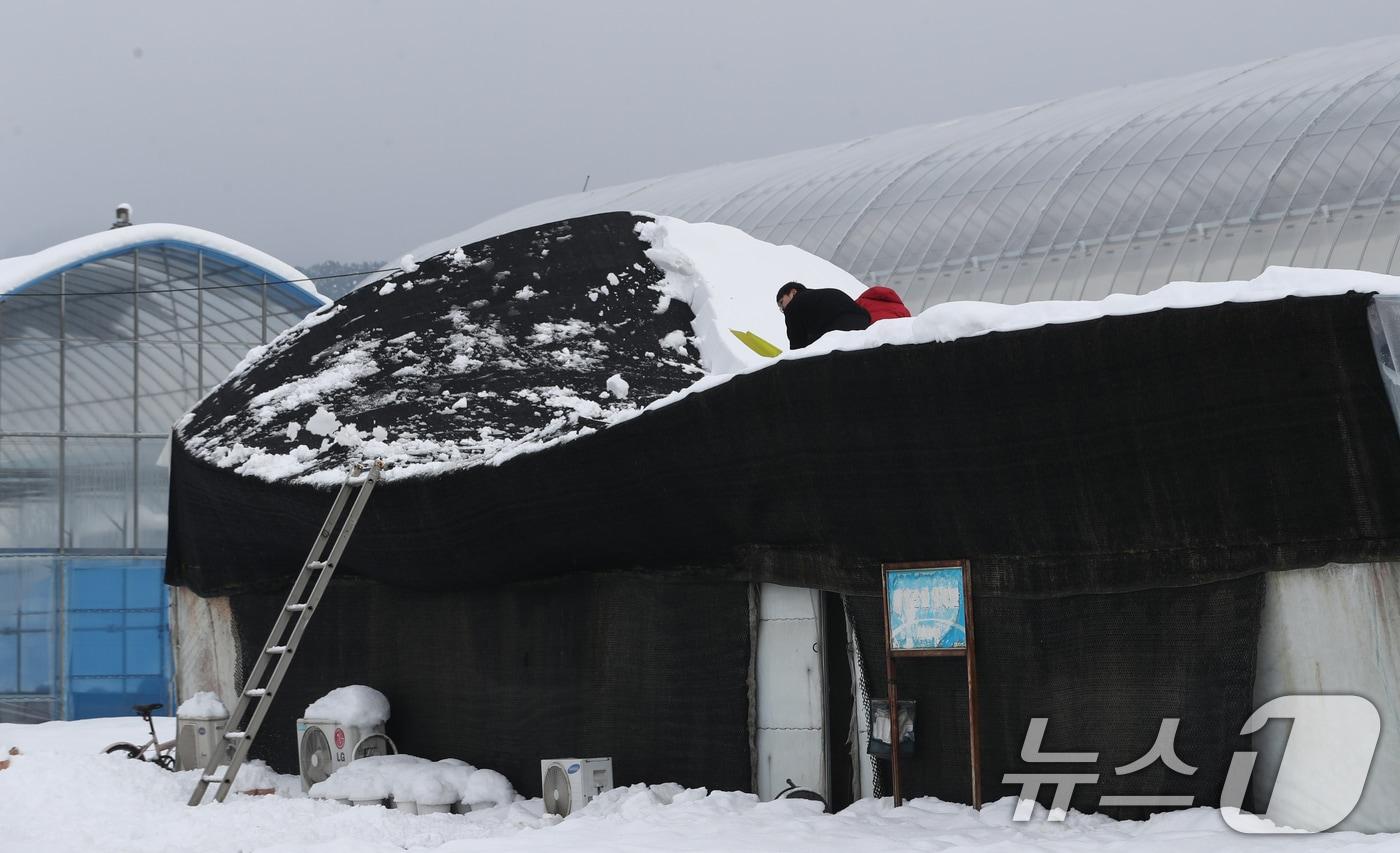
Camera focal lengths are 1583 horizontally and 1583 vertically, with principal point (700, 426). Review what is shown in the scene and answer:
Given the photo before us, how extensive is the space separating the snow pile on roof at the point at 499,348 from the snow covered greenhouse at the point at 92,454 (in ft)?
36.1

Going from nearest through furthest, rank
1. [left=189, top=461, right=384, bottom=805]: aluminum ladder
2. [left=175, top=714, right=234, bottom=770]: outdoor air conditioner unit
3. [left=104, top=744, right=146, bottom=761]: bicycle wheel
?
[left=189, top=461, right=384, bottom=805]: aluminum ladder, [left=175, top=714, right=234, bottom=770]: outdoor air conditioner unit, [left=104, top=744, right=146, bottom=761]: bicycle wheel

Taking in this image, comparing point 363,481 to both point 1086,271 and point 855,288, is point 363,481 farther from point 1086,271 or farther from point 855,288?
point 1086,271

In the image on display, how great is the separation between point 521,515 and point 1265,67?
16.3m

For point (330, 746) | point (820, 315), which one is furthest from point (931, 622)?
point (330, 746)

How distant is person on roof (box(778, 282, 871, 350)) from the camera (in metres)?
9.36

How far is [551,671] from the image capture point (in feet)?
30.4

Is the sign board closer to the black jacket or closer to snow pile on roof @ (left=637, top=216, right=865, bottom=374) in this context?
the black jacket

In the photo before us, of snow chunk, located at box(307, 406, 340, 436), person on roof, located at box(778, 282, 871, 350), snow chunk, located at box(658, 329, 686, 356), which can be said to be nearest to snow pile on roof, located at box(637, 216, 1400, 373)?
snow chunk, located at box(658, 329, 686, 356)

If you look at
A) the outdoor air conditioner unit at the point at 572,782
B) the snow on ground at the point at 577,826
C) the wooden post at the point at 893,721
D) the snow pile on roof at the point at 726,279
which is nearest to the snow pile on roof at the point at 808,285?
the snow pile on roof at the point at 726,279

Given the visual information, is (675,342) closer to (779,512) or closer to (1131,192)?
(779,512)

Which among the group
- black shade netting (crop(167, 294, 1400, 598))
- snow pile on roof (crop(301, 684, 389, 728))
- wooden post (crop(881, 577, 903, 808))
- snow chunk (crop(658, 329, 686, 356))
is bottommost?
snow pile on roof (crop(301, 684, 389, 728))

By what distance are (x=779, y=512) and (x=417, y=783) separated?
2.93 metres

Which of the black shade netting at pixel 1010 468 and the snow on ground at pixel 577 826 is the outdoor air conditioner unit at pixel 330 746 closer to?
the snow on ground at pixel 577 826

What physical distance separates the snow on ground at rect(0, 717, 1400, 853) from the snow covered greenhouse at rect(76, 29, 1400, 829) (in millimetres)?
220
